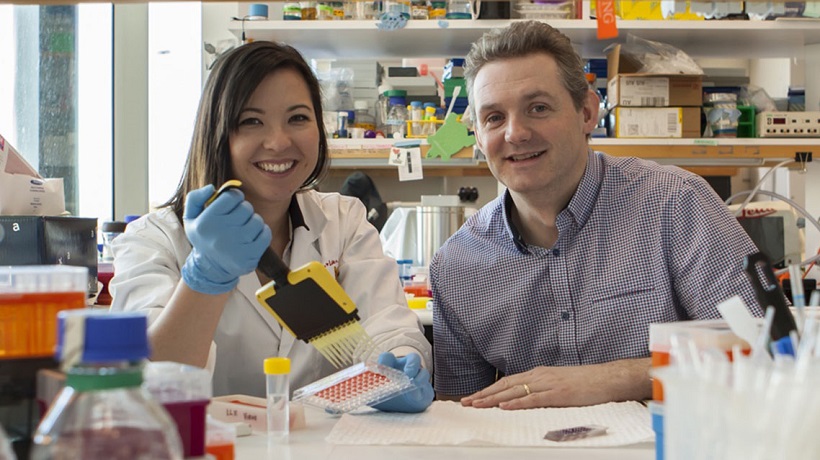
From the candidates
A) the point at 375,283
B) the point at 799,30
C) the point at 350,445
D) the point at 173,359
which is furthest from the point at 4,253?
the point at 799,30

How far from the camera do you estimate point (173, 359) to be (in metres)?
1.42

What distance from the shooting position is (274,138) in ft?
5.49

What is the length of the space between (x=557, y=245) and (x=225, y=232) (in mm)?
856

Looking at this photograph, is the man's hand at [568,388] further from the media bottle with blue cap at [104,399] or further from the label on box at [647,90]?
the label on box at [647,90]

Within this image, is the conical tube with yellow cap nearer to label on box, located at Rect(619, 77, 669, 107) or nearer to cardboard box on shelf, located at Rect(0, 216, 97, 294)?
cardboard box on shelf, located at Rect(0, 216, 97, 294)

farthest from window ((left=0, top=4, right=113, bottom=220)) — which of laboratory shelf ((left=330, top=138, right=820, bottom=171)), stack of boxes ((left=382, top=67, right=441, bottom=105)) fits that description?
stack of boxes ((left=382, top=67, right=441, bottom=105))

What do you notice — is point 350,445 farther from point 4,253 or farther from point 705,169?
point 705,169

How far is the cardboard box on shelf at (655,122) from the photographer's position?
10.7ft

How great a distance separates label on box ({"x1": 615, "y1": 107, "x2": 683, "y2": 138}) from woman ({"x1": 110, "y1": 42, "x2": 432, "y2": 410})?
171 centimetres

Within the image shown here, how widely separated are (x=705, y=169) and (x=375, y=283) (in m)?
2.71

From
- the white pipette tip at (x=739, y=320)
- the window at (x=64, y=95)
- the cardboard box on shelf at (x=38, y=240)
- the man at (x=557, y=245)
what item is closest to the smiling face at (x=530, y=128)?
the man at (x=557, y=245)

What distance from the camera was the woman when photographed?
63.8 inches

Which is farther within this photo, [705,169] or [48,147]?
[705,169]

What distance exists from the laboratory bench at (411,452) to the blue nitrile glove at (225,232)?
0.25 meters
